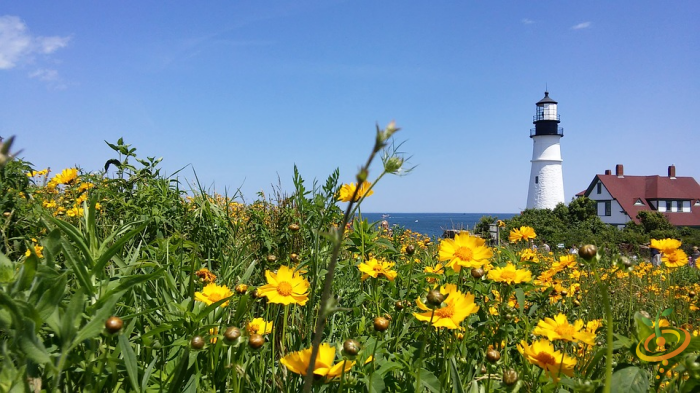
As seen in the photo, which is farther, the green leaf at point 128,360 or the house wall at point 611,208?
the house wall at point 611,208

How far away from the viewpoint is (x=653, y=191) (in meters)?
30.4

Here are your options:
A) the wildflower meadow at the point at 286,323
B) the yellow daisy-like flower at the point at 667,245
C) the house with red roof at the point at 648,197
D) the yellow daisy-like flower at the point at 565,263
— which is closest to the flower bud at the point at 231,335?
the wildflower meadow at the point at 286,323

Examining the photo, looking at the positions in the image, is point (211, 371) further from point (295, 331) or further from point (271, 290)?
point (295, 331)

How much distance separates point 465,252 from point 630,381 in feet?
1.98

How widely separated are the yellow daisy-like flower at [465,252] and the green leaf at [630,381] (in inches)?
21.2

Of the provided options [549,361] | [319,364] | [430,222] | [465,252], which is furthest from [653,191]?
[430,222]

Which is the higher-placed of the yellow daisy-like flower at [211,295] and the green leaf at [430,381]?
the yellow daisy-like flower at [211,295]

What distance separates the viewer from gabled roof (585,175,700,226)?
2962cm

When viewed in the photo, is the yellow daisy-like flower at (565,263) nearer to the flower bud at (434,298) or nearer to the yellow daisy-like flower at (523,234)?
the yellow daisy-like flower at (523,234)

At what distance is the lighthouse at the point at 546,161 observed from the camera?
31688 millimetres

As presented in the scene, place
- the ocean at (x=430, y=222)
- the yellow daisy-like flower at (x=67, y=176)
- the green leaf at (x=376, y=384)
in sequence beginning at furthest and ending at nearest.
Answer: the ocean at (x=430, y=222), the yellow daisy-like flower at (x=67, y=176), the green leaf at (x=376, y=384)

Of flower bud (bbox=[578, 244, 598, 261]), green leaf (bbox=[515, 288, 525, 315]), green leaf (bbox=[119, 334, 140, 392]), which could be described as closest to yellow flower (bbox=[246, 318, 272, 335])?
green leaf (bbox=[119, 334, 140, 392])

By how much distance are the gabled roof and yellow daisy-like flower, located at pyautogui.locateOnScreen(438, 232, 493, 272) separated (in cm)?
3160

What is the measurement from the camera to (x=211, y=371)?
3.31 feet
